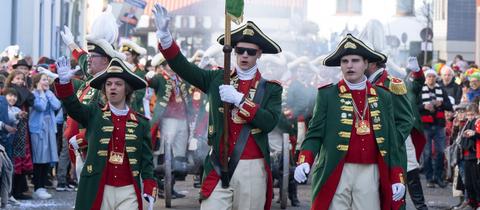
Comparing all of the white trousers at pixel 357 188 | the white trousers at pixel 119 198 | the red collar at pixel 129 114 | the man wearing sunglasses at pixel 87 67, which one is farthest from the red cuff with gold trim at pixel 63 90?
the white trousers at pixel 357 188

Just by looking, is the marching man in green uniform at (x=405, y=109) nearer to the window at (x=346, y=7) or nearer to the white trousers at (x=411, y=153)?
the white trousers at (x=411, y=153)

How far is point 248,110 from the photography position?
9492 millimetres

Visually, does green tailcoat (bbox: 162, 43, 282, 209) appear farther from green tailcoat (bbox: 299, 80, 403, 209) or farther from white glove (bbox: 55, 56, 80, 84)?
white glove (bbox: 55, 56, 80, 84)

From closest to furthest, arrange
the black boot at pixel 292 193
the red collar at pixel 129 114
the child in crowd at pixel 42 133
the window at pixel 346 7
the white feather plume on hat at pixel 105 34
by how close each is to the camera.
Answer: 1. the red collar at pixel 129 114
2. the white feather plume on hat at pixel 105 34
3. the black boot at pixel 292 193
4. the child in crowd at pixel 42 133
5. the window at pixel 346 7

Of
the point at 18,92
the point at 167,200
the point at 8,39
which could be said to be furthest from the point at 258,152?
the point at 8,39

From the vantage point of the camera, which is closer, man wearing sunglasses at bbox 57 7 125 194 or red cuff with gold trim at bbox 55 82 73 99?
red cuff with gold trim at bbox 55 82 73 99

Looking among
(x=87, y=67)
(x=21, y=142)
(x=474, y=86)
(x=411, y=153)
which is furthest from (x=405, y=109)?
(x=474, y=86)

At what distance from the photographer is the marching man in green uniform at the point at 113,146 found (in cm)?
949

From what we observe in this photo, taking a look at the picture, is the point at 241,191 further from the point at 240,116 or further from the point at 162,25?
the point at 162,25

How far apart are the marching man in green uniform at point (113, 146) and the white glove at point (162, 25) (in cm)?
41

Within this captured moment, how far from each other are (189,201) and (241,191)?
21.8 ft

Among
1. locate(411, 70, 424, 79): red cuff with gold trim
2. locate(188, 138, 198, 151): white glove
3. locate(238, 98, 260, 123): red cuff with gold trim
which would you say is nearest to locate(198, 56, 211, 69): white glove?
locate(188, 138, 198, 151): white glove

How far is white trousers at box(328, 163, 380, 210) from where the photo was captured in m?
9.34

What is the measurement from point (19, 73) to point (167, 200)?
9.17 feet
